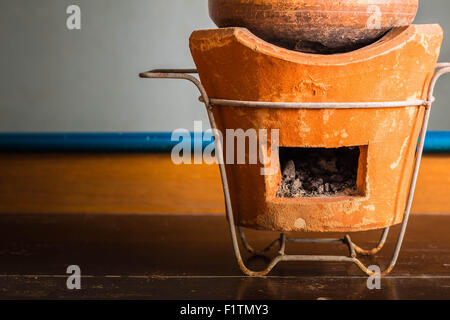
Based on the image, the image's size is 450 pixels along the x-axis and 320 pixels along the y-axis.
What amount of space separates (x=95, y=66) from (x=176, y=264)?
1.16 m

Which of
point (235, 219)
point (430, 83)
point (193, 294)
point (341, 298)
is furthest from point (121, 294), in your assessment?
point (430, 83)

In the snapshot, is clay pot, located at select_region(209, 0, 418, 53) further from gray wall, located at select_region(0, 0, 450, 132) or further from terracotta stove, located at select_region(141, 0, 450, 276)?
gray wall, located at select_region(0, 0, 450, 132)

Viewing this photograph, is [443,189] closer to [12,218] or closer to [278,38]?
[278,38]

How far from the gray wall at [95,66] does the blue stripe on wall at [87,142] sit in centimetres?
7

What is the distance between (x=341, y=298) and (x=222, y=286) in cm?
32

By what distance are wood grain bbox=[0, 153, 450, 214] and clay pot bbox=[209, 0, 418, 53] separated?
1.08 meters

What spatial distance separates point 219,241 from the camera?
2.24m

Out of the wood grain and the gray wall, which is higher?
the gray wall

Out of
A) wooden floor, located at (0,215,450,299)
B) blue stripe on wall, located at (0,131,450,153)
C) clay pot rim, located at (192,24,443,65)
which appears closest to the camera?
clay pot rim, located at (192,24,443,65)

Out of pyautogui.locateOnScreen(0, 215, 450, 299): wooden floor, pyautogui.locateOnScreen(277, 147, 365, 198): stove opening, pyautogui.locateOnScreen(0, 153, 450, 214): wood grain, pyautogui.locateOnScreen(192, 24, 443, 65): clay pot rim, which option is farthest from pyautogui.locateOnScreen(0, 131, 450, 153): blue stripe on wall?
pyautogui.locateOnScreen(192, 24, 443, 65): clay pot rim

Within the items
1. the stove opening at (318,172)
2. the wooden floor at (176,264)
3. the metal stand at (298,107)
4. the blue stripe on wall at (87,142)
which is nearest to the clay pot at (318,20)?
the metal stand at (298,107)

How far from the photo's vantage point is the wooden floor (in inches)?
67.5

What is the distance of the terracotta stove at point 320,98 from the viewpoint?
1605 millimetres

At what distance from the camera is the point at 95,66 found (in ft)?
9.06
